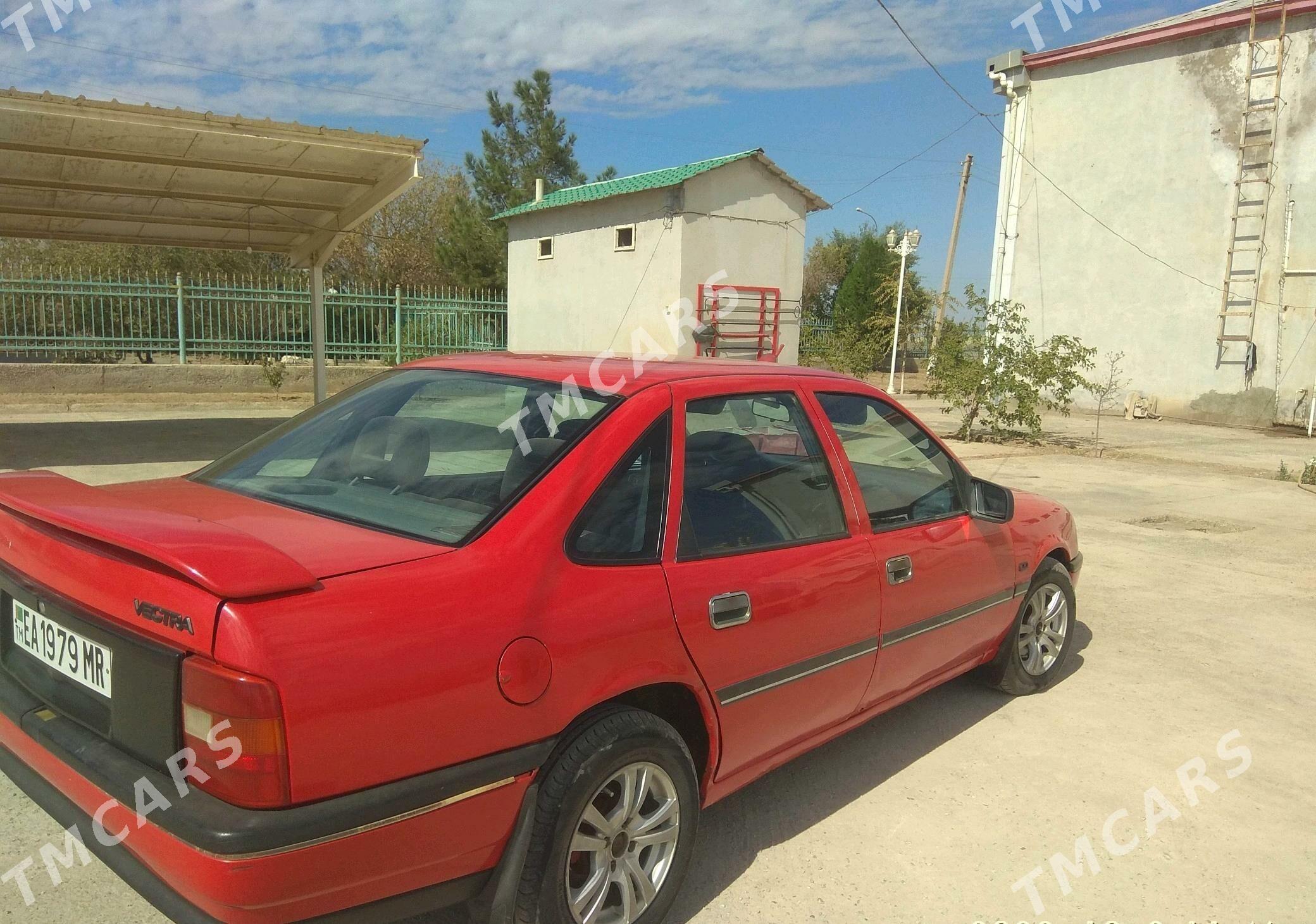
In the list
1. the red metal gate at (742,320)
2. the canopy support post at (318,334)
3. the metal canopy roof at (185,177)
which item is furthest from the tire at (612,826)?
the red metal gate at (742,320)

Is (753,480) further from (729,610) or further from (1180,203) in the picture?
(1180,203)

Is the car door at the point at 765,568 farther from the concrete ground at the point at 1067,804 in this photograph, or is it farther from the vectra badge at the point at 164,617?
the vectra badge at the point at 164,617

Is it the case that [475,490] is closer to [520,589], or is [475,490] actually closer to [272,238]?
[520,589]

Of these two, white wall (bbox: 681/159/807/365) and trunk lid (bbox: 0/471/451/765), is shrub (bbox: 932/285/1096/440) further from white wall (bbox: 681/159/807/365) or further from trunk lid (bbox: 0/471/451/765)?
trunk lid (bbox: 0/471/451/765)

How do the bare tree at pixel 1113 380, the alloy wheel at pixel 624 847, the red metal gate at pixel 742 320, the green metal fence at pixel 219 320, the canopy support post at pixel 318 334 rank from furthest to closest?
the bare tree at pixel 1113 380, the red metal gate at pixel 742 320, the green metal fence at pixel 219 320, the canopy support post at pixel 318 334, the alloy wheel at pixel 624 847

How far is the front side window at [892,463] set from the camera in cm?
345

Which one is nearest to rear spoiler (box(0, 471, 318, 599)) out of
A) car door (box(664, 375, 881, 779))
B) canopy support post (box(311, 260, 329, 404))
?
car door (box(664, 375, 881, 779))

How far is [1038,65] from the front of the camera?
21.9 m

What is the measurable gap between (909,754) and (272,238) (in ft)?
42.4

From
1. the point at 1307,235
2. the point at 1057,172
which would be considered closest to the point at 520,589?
the point at 1307,235

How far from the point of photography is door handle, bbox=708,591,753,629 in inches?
102

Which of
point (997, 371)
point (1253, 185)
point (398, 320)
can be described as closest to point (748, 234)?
point (997, 371)

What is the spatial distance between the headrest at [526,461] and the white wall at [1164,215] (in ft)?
68.3

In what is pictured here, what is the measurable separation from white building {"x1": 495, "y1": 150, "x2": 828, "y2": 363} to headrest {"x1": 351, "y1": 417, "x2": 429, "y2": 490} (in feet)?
53.2
